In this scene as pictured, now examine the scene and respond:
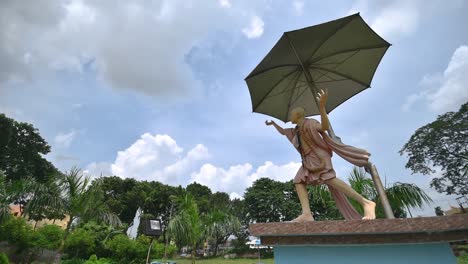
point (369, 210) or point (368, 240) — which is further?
point (369, 210)

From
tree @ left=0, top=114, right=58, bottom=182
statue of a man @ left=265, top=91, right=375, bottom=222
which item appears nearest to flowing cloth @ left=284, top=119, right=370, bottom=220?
statue of a man @ left=265, top=91, right=375, bottom=222

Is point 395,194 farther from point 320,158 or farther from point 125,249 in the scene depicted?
point 125,249

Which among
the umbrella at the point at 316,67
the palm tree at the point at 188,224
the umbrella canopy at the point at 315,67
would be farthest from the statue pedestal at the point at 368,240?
the palm tree at the point at 188,224

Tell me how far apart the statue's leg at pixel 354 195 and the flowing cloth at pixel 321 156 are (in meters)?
0.08

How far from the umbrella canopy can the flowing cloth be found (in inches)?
32.2

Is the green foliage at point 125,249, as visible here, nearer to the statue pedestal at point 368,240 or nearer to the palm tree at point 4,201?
the palm tree at point 4,201

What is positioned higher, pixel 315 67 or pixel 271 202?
pixel 271 202

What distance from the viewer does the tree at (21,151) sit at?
22.3 metres

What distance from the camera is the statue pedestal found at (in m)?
2.48

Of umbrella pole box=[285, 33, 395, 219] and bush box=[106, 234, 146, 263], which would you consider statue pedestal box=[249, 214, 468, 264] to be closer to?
umbrella pole box=[285, 33, 395, 219]

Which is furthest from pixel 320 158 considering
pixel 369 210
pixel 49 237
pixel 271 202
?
pixel 271 202

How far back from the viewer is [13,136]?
23062 millimetres

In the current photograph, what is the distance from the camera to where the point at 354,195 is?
10.8ft

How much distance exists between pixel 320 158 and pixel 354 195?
0.55 m
